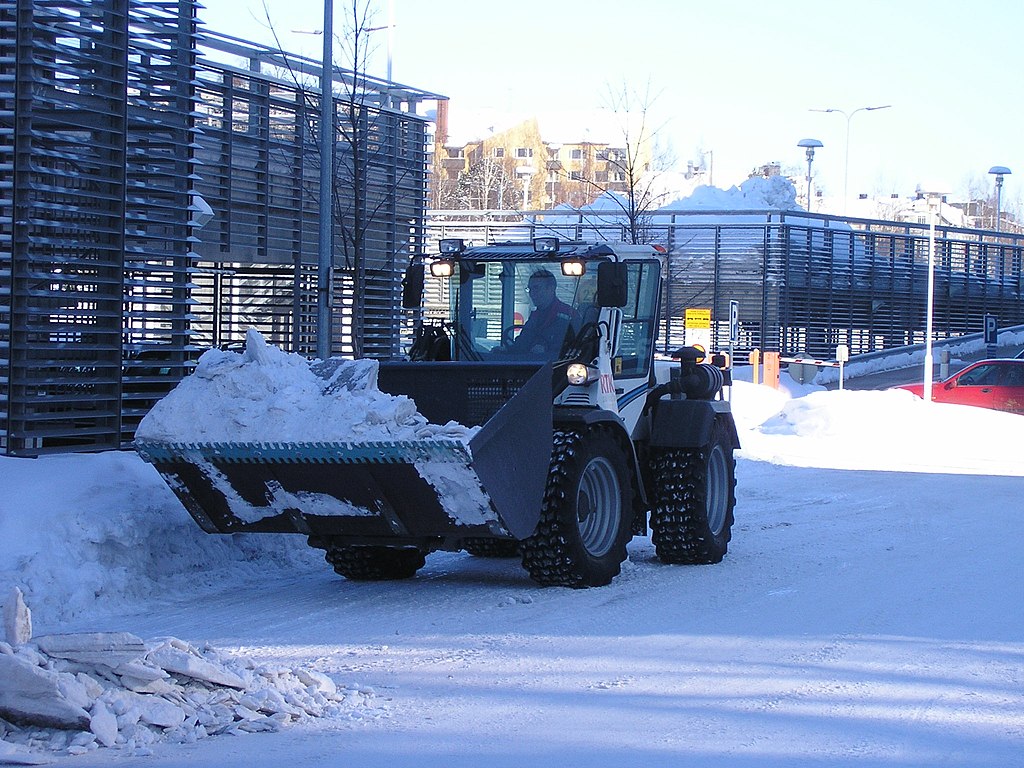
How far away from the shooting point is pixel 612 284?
10227 mm

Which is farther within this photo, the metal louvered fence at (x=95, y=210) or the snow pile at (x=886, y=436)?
the snow pile at (x=886, y=436)

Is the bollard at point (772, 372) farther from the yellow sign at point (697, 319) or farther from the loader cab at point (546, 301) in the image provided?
the loader cab at point (546, 301)

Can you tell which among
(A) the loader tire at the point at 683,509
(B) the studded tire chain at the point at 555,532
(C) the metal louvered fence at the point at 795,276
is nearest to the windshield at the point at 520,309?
(B) the studded tire chain at the point at 555,532

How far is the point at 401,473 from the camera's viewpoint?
8.77 metres

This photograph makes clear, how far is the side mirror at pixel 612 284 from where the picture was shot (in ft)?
33.6

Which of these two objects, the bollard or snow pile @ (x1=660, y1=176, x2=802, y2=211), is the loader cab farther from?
snow pile @ (x1=660, y1=176, x2=802, y2=211)

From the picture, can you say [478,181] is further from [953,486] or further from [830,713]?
[830,713]

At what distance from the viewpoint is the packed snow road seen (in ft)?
19.7

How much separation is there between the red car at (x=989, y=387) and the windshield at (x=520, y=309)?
65.7ft

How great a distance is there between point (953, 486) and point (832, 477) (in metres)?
1.72

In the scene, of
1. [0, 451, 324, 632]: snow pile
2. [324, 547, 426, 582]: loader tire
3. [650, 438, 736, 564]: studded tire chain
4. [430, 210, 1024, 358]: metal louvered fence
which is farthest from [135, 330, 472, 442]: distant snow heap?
[430, 210, 1024, 358]: metal louvered fence

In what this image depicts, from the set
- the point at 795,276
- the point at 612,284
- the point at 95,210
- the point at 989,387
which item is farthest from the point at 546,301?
the point at 795,276

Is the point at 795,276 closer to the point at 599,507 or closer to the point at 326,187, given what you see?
the point at 326,187

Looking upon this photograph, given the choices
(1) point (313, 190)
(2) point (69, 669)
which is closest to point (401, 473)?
(2) point (69, 669)
